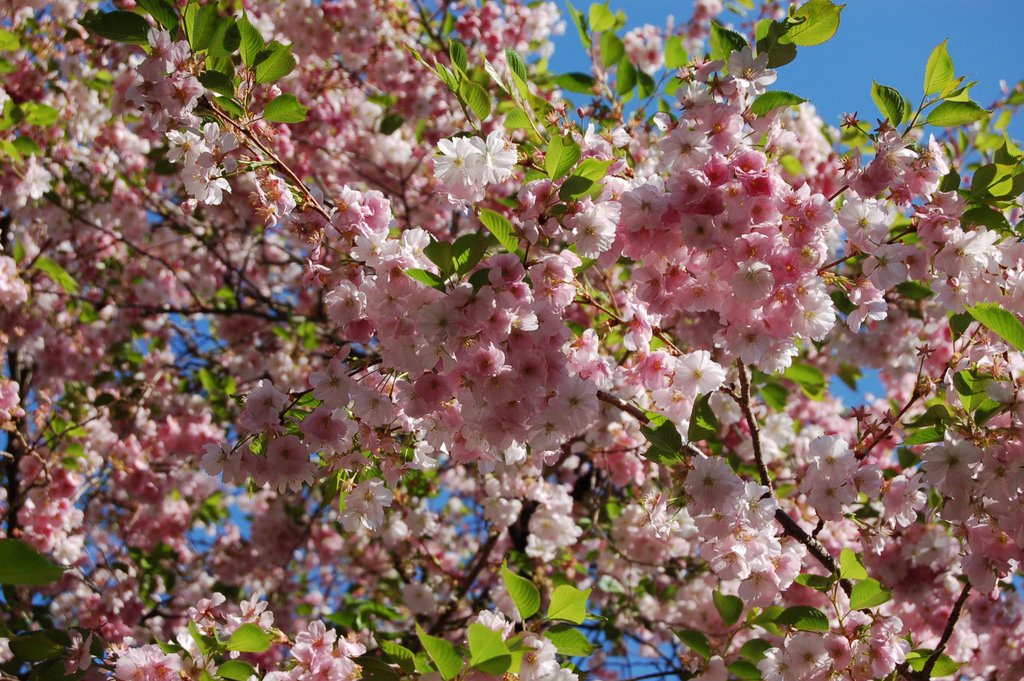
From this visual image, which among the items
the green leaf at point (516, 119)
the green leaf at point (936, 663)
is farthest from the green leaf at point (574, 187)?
the green leaf at point (936, 663)

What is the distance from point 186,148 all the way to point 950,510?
2.29m

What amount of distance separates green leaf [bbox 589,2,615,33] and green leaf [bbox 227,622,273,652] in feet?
9.42

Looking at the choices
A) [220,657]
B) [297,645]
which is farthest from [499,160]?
[220,657]

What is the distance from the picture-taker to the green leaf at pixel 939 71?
6.79 ft

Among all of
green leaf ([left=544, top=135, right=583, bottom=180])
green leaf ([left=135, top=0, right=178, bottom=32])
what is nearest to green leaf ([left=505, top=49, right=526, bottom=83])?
green leaf ([left=544, top=135, right=583, bottom=180])

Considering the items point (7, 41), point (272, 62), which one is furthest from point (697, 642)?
point (7, 41)

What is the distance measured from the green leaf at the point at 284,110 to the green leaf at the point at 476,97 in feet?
1.48

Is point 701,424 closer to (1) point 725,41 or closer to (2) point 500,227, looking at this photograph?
(2) point 500,227

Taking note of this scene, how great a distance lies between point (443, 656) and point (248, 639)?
2.32 feet

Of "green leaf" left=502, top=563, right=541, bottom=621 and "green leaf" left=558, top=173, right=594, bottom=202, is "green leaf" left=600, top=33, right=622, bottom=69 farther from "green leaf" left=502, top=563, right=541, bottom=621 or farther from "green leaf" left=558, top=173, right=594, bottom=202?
"green leaf" left=502, top=563, right=541, bottom=621

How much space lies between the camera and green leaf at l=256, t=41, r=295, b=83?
6.93 ft

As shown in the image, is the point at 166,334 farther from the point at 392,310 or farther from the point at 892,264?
the point at 892,264

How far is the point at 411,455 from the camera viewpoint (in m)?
2.35

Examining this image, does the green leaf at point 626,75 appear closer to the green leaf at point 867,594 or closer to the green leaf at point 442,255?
the green leaf at point 442,255
